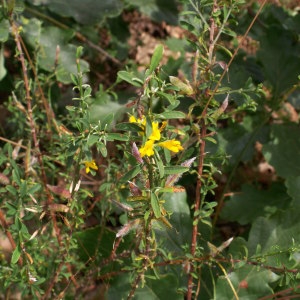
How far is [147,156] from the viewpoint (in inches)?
41.0

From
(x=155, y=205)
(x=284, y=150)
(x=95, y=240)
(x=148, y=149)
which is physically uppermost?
(x=148, y=149)

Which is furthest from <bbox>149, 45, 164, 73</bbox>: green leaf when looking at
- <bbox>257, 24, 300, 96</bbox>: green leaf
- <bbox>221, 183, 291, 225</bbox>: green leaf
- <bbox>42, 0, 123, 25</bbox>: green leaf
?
<bbox>42, 0, 123, 25</bbox>: green leaf

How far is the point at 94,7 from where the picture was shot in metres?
2.43

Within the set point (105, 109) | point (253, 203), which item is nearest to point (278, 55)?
point (253, 203)

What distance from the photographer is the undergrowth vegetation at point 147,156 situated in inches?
46.5

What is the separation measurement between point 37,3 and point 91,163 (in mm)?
1379

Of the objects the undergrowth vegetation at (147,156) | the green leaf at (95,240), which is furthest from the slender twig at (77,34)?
the green leaf at (95,240)

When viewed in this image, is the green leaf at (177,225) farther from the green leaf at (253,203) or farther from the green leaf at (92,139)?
A: the green leaf at (92,139)

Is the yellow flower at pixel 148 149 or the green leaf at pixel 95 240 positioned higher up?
the yellow flower at pixel 148 149

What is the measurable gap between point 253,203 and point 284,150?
26cm

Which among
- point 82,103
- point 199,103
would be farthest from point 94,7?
point 82,103

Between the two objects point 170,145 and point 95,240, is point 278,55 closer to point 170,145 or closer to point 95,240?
point 95,240

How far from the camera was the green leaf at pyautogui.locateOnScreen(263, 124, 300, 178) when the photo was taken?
2117 millimetres

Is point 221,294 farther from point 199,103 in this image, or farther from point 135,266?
point 199,103
